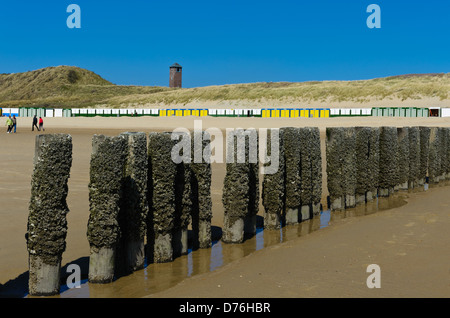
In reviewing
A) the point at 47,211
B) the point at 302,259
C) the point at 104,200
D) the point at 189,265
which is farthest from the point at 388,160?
the point at 47,211

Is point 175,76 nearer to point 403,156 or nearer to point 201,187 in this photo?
point 403,156

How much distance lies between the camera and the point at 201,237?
9.30 metres

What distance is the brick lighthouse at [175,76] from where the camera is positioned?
144625 millimetres

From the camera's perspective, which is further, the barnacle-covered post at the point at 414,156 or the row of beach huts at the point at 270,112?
the row of beach huts at the point at 270,112

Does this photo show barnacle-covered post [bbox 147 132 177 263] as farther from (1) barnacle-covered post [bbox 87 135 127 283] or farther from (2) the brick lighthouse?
(2) the brick lighthouse

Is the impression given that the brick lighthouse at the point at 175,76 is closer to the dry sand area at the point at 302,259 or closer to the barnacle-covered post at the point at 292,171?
the dry sand area at the point at 302,259

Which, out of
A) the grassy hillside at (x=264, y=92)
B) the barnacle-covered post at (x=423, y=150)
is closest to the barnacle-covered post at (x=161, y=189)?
the barnacle-covered post at (x=423, y=150)

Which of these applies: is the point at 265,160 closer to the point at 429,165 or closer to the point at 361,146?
the point at 361,146

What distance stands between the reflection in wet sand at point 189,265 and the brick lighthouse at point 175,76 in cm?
13527

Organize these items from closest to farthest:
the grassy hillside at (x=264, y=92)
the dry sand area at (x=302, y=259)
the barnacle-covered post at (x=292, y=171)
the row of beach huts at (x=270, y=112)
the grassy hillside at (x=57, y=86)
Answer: the dry sand area at (x=302, y=259)
the barnacle-covered post at (x=292, y=171)
the row of beach huts at (x=270, y=112)
the grassy hillside at (x=264, y=92)
the grassy hillside at (x=57, y=86)

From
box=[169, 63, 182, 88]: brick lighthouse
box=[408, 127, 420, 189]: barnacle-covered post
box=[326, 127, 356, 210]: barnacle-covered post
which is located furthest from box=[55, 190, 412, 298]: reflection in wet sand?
box=[169, 63, 182, 88]: brick lighthouse

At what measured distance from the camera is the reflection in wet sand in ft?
23.4

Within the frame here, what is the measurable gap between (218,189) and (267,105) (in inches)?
2687
